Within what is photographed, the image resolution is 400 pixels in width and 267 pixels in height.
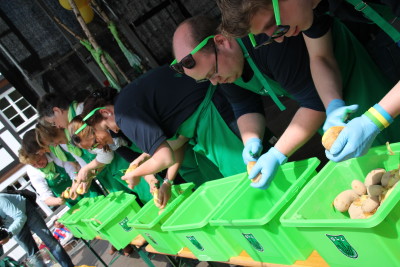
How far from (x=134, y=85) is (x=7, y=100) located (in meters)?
9.32

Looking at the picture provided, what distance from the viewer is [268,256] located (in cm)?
138

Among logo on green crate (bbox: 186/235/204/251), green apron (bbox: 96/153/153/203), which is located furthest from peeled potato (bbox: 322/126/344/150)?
green apron (bbox: 96/153/153/203)

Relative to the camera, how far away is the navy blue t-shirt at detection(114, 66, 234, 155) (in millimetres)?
2047

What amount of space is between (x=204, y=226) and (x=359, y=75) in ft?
2.92

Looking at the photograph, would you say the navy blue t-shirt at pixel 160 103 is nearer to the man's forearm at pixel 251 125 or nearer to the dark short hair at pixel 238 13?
the man's forearm at pixel 251 125

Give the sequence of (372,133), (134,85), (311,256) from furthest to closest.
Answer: (134,85), (311,256), (372,133)

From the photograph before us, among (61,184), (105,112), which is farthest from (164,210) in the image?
(61,184)

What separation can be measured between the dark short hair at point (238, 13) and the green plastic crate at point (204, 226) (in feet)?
2.57

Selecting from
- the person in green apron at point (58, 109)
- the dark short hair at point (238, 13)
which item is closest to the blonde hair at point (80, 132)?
the person in green apron at point (58, 109)

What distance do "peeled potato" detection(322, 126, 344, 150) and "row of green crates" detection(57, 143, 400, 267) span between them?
17 centimetres

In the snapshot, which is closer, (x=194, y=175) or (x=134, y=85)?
(x=134, y=85)

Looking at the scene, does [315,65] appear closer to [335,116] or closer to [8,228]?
[335,116]

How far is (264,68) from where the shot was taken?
4.95 feet

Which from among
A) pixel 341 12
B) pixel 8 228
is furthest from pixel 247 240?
pixel 8 228
